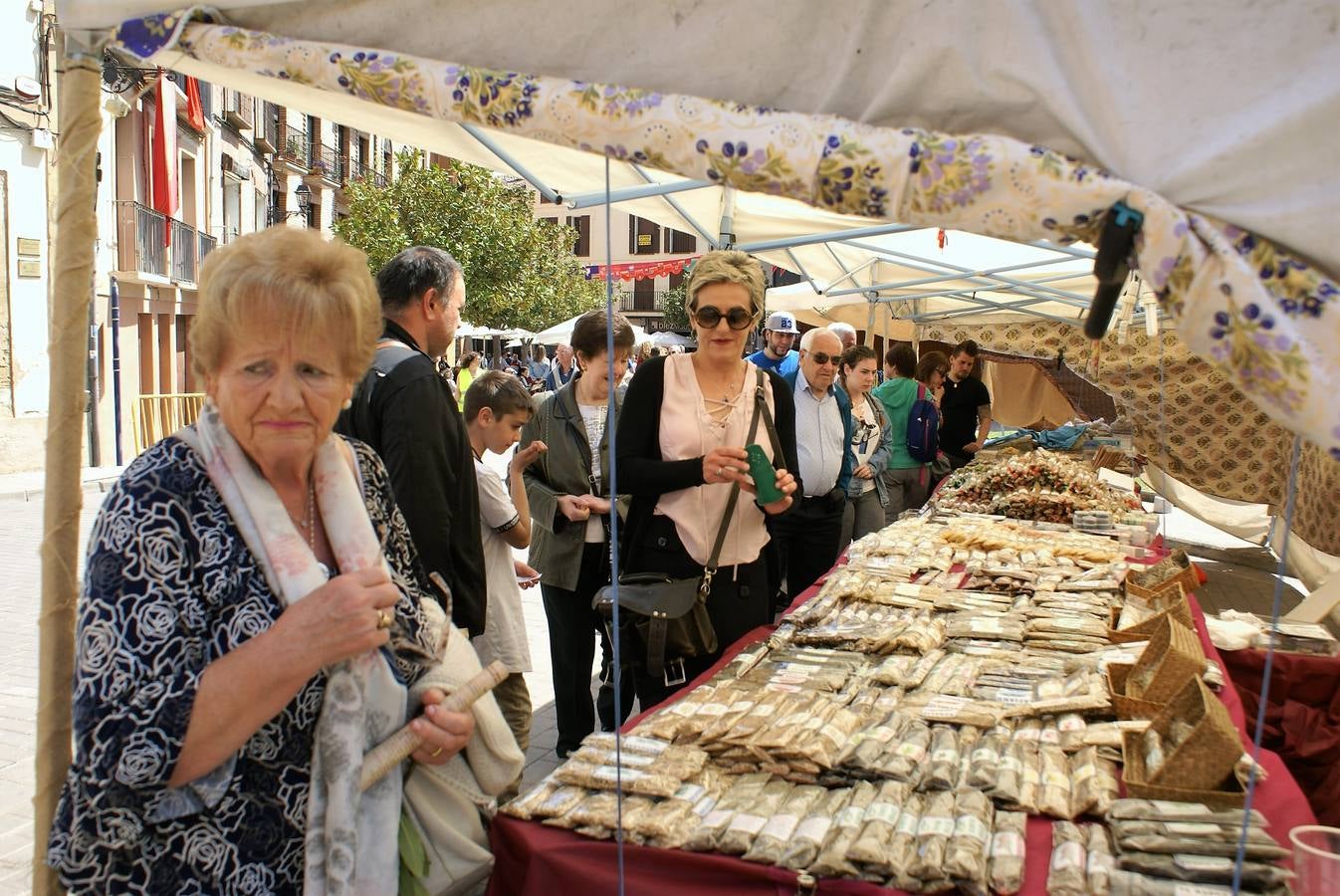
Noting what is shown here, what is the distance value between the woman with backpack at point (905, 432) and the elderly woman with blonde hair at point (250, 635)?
23.4 ft

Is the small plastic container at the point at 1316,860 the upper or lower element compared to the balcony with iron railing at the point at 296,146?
lower

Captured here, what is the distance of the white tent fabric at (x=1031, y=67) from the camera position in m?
1.22

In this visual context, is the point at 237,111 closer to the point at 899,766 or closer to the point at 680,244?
the point at 899,766

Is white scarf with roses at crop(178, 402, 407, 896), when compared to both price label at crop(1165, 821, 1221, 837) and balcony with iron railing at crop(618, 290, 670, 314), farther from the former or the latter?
balcony with iron railing at crop(618, 290, 670, 314)

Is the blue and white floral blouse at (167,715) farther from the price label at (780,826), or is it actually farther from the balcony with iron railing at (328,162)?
the balcony with iron railing at (328,162)

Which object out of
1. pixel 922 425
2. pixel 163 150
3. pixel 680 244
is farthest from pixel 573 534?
pixel 680 244

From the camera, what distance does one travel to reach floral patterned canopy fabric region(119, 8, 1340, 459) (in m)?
1.22

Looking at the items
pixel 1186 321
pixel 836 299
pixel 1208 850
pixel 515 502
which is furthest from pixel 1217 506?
pixel 1186 321

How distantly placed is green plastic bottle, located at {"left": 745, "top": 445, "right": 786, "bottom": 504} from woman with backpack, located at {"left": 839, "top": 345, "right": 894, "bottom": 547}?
3.63 m

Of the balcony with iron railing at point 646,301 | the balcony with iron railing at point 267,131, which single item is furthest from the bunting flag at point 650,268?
the balcony with iron railing at point 646,301

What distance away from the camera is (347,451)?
1775 mm

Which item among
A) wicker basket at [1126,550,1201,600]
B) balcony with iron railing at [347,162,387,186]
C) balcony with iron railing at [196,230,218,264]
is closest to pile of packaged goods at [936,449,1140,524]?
wicker basket at [1126,550,1201,600]

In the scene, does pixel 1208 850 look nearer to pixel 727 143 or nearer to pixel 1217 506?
pixel 727 143

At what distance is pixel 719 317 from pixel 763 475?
0.51m
